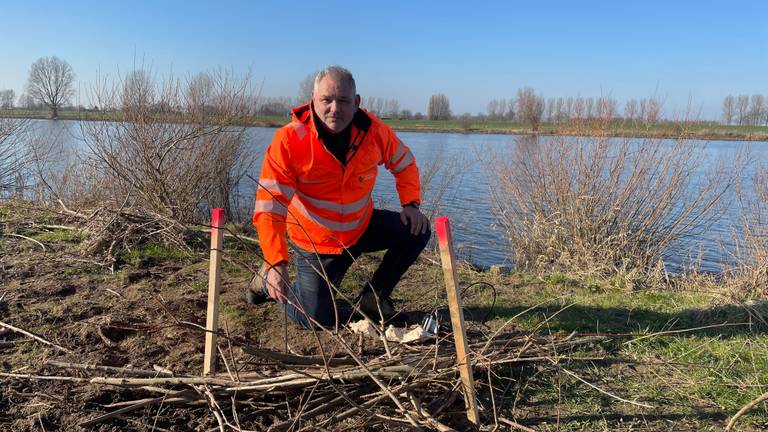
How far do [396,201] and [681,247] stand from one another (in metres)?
5.67

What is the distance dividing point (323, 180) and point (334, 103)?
527mm

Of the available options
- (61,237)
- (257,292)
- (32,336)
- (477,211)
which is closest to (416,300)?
(257,292)

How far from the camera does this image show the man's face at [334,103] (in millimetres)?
3195

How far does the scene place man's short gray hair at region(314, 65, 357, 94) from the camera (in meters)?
3.21

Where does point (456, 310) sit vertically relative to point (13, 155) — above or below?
below

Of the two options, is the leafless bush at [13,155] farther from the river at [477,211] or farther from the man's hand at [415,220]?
the man's hand at [415,220]

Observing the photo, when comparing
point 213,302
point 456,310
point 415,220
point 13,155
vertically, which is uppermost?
point 13,155

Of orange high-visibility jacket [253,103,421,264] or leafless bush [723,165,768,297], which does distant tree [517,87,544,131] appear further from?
orange high-visibility jacket [253,103,421,264]

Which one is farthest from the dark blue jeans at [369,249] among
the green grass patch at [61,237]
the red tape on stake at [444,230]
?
the green grass patch at [61,237]

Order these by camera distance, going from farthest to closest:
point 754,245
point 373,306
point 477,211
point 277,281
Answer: point 477,211 → point 754,245 → point 373,306 → point 277,281

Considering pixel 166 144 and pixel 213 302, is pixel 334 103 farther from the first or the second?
pixel 166 144

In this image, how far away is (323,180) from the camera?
11.1 feet

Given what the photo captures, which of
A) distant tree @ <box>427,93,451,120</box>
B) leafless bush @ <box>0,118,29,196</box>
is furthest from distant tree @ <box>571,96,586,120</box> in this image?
distant tree @ <box>427,93,451,120</box>

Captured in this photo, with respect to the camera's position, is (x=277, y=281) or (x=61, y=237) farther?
(x=61, y=237)
